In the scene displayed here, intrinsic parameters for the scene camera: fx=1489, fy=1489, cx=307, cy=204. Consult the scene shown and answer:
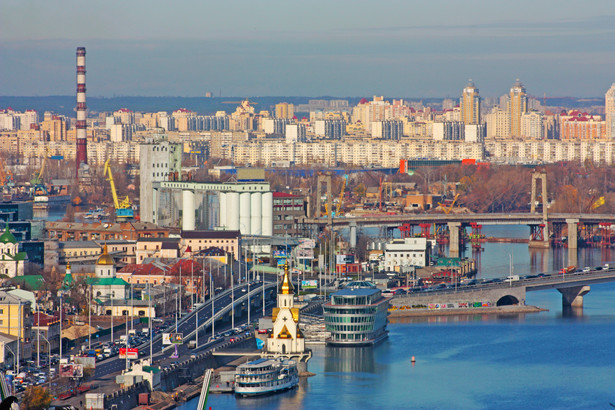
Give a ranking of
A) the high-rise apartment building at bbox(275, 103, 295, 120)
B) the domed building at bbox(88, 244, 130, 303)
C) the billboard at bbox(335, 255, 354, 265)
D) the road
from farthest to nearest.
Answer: the high-rise apartment building at bbox(275, 103, 295, 120)
the billboard at bbox(335, 255, 354, 265)
the domed building at bbox(88, 244, 130, 303)
the road

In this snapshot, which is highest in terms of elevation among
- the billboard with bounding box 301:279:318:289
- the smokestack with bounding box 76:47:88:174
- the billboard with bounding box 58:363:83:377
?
the smokestack with bounding box 76:47:88:174

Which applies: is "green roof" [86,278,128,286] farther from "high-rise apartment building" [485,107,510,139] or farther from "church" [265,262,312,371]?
"high-rise apartment building" [485,107,510,139]

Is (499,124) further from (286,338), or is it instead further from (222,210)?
(286,338)

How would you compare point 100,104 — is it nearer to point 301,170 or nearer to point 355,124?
point 355,124

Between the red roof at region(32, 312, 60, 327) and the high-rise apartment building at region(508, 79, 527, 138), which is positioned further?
the high-rise apartment building at region(508, 79, 527, 138)

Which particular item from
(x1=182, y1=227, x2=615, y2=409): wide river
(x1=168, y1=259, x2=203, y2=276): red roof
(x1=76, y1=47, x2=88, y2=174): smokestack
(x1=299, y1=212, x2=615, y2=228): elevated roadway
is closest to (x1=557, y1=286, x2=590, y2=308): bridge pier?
(x1=182, y1=227, x2=615, y2=409): wide river

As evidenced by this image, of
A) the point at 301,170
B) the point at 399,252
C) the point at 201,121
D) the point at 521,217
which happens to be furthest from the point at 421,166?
the point at 201,121

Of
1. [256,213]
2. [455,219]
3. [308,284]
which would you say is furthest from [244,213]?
[308,284]

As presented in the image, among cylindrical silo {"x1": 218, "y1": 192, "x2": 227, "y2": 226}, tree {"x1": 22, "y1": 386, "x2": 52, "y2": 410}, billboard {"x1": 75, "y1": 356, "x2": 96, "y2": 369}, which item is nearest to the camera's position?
tree {"x1": 22, "y1": 386, "x2": 52, "y2": 410}

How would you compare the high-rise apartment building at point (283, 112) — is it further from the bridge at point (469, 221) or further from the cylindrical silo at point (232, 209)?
the cylindrical silo at point (232, 209)
